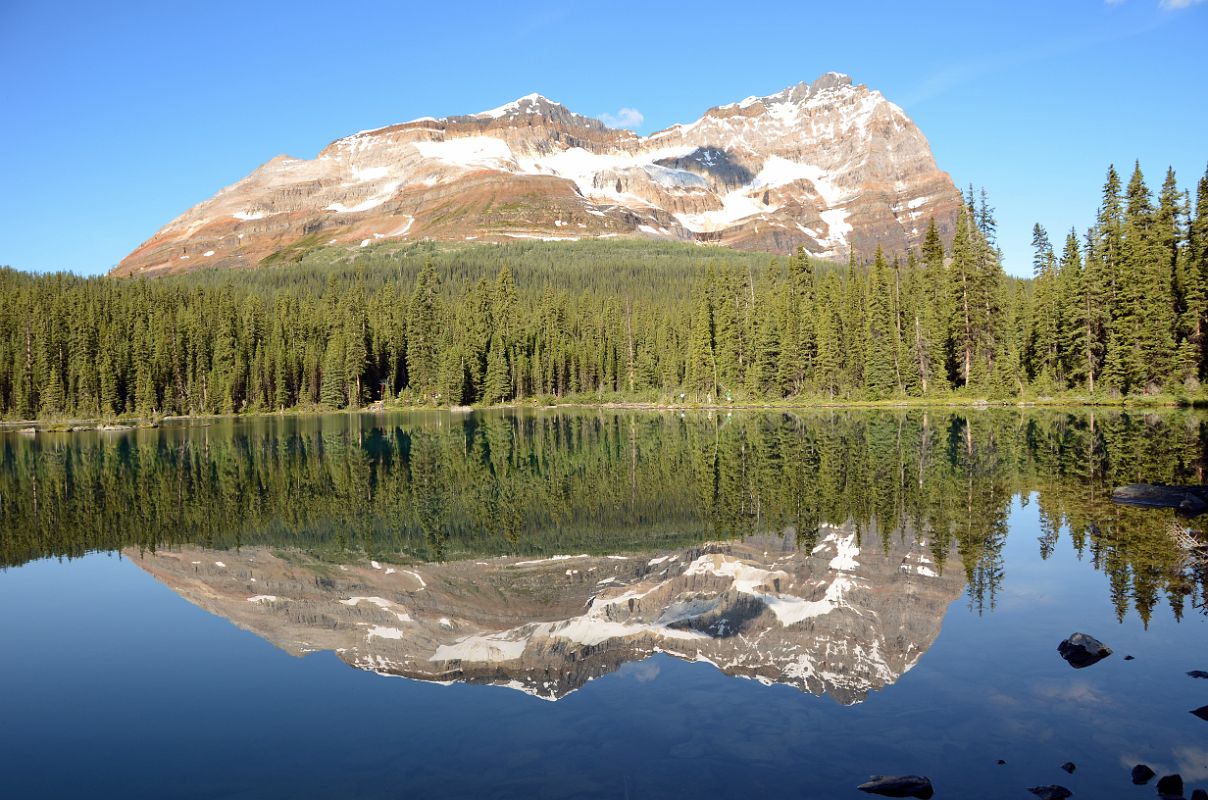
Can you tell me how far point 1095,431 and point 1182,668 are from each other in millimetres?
39214

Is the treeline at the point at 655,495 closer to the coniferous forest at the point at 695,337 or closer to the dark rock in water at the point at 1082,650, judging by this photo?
the dark rock in water at the point at 1082,650

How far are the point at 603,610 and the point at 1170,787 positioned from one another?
1001 cm

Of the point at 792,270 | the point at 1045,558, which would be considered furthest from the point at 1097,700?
the point at 792,270

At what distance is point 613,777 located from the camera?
387 inches

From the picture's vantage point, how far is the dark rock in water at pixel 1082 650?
42.2ft

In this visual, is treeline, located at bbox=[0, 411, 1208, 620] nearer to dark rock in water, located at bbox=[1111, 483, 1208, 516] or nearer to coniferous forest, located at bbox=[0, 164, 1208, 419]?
dark rock in water, located at bbox=[1111, 483, 1208, 516]

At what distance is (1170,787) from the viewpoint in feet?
29.1

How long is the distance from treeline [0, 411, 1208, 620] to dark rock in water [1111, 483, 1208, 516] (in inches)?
28.4

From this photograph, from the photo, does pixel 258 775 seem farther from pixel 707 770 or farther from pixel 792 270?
pixel 792 270

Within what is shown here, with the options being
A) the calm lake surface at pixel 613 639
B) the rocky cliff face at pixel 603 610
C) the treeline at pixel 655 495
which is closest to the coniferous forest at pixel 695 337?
the treeline at pixel 655 495

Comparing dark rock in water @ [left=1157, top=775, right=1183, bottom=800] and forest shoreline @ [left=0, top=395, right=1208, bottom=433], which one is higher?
forest shoreline @ [left=0, top=395, right=1208, bottom=433]

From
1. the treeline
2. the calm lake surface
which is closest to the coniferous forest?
the treeline

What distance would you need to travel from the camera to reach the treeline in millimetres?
21938

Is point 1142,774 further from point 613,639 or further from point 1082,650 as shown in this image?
point 613,639
